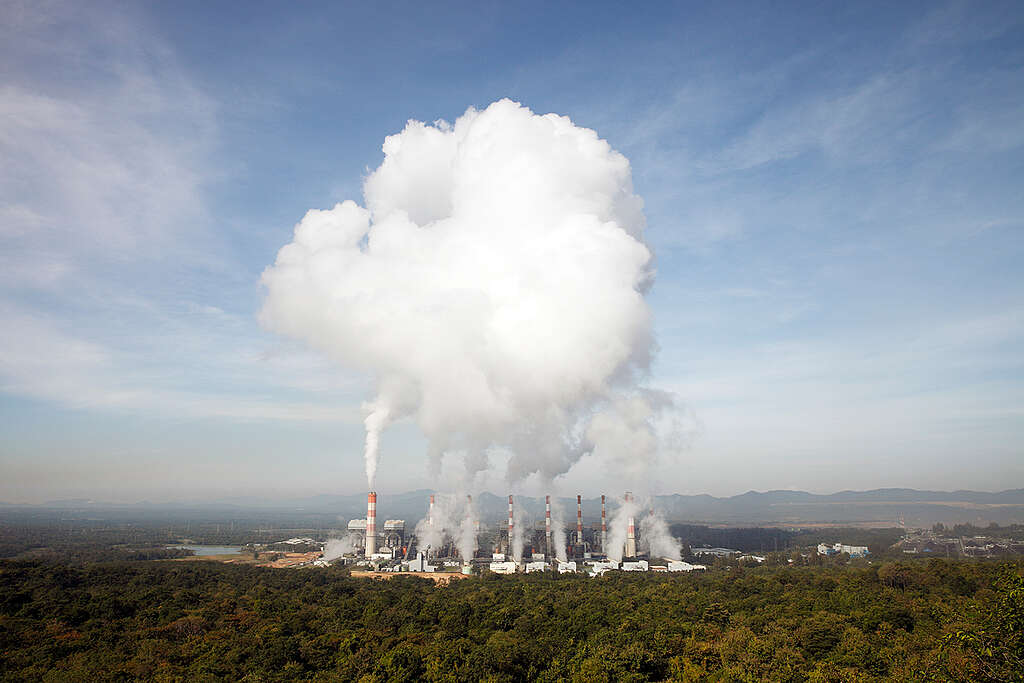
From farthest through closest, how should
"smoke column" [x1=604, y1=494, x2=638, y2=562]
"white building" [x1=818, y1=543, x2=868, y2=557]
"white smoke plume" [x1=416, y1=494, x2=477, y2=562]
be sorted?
"white building" [x1=818, y1=543, x2=868, y2=557] → "white smoke plume" [x1=416, y1=494, x2=477, y2=562] → "smoke column" [x1=604, y1=494, x2=638, y2=562]

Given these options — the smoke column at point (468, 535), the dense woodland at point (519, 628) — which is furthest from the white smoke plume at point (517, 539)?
the dense woodland at point (519, 628)

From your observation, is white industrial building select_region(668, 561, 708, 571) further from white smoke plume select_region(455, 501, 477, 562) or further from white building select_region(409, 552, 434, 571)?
white building select_region(409, 552, 434, 571)

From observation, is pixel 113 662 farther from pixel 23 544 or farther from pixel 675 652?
pixel 23 544

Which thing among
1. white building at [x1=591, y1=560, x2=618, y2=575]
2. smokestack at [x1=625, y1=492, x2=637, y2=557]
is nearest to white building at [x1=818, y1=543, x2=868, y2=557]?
smokestack at [x1=625, y1=492, x2=637, y2=557]

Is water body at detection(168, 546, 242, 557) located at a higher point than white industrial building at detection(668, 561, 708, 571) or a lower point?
lower

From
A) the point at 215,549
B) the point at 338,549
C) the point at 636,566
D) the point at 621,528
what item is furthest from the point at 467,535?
the point at 215,549

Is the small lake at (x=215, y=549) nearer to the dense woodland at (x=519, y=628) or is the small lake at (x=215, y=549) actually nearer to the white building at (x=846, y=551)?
the dense woodland at (x=519, y=628)
